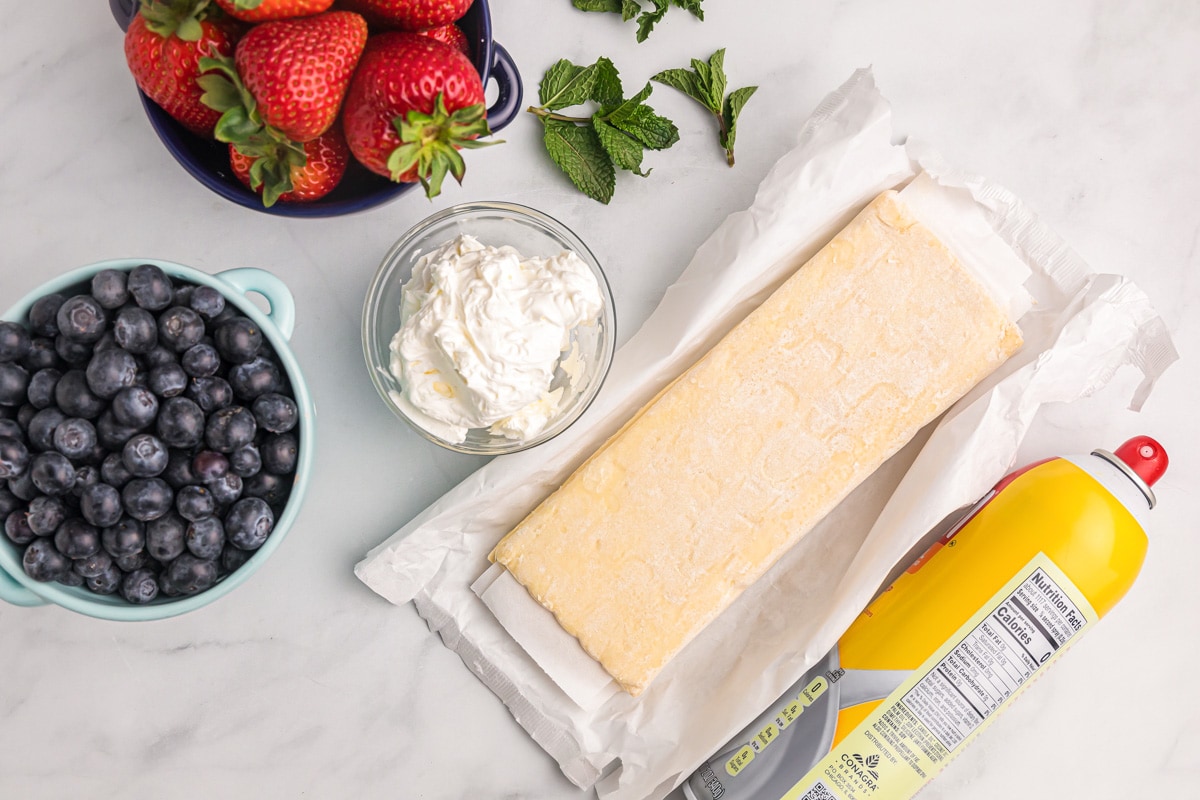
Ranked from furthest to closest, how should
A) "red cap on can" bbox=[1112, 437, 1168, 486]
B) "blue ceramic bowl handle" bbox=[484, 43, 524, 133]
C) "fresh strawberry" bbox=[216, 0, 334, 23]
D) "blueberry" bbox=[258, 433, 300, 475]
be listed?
"red cap on can" bbox=[1112, 437, 1168, 486] → "blue ceramic bowl handle" bbox=[484, 43, 524, 133] → "blueberry" bbox=[258, 433, 300, 475] → "fresh strawberry" bbox=[216, 0, 334, 23]

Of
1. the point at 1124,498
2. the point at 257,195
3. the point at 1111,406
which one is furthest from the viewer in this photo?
the point at 1111,406

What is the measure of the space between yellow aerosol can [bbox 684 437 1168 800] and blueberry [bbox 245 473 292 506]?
2.52 feet

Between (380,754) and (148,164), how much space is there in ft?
3.09

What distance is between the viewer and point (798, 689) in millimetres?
1222

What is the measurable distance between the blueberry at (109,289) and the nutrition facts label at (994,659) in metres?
1.13

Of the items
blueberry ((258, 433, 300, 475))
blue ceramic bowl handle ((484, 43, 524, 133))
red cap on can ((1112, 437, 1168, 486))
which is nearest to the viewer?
blueberry ((258, 433, 300, 475))

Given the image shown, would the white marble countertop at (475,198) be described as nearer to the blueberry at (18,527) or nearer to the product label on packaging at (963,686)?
the product label on packaging at (963,686)

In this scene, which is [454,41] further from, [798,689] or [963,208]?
[798,689]

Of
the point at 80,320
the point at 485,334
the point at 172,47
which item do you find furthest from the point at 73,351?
the point at 485,334

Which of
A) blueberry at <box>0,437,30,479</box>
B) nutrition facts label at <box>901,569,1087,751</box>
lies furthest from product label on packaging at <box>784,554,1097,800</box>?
blueberry at <box>0,437,30,479</box>

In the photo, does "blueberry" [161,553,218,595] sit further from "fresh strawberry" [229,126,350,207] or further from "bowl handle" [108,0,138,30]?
"bowl handle" [108,0,138,30]

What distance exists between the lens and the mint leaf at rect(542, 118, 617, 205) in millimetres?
1224

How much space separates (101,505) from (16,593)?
0.15 metres

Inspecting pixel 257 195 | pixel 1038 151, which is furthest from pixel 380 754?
pixel 1038 151
